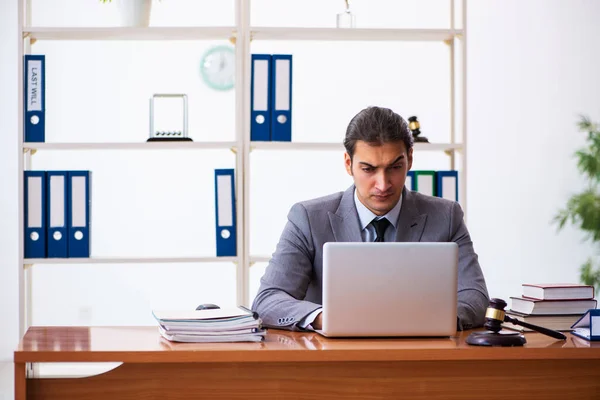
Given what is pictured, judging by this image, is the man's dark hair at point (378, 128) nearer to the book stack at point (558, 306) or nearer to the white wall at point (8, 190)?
the book stack at point (558, 306)

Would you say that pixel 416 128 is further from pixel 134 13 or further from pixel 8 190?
pixel 8 190

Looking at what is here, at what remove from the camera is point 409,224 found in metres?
2.31

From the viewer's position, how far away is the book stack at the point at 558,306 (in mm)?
1964

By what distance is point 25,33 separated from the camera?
10.5 feet

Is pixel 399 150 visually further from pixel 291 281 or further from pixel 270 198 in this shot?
pixel 270 198

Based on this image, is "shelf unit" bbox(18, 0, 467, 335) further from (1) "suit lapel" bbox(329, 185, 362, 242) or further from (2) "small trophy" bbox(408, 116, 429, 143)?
(1) "suit lapel" bbox(329, 185, 362, 242)

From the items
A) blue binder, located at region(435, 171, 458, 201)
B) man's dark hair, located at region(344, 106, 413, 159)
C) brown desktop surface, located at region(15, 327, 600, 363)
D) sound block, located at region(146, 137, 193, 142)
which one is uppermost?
sound block, located at region(146, 137, 193, 142)

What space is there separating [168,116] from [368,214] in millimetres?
1348

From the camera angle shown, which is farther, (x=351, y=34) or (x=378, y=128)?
(x=351, y=34)

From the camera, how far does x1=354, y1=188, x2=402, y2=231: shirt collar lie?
2.31 m

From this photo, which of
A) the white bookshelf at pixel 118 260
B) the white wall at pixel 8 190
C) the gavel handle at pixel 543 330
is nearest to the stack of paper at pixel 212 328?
the gavel handle at pixel 543 330

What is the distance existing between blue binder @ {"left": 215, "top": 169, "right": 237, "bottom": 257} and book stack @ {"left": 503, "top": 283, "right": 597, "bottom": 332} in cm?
150

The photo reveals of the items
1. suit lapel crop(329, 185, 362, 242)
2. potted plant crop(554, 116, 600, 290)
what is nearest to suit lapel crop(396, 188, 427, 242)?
suit lapel crop(329, 185, 362, 242)

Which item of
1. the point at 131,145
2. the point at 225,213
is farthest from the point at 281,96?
the point at 131,145
